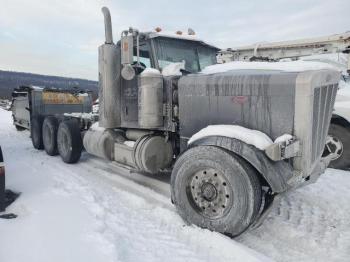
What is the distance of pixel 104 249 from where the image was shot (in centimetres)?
318

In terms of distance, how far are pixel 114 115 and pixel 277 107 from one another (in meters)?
3.13

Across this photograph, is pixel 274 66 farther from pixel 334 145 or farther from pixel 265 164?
pixel 334 145

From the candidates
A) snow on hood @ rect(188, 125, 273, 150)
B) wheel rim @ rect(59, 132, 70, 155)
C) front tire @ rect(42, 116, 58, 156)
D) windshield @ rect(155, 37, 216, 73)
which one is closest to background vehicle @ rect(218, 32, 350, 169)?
windshield @ rect(155, 37, 216, 73)

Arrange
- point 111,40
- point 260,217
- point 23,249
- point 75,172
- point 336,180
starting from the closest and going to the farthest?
1. point 23,249
2. point 260,217
3. point 111,40
4. point 336,180
5. point 75,172

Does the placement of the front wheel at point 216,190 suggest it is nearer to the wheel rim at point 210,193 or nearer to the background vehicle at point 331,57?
the wheel rim at point 210,193

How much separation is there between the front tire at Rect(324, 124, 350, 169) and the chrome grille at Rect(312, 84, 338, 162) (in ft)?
9.10

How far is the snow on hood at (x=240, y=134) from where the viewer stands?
139 inches

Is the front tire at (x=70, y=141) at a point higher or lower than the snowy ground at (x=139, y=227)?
higher

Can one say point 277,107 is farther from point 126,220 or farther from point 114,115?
point 114,115

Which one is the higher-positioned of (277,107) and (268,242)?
(277,107)

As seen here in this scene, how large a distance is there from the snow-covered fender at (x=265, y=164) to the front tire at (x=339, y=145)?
13.2ft

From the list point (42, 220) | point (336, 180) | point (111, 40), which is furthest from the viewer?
point (336, 180)

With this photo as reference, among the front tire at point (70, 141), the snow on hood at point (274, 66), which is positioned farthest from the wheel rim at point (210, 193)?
the front tire at point (70, 141)

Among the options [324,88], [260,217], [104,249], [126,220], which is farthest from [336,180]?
[104,249]
